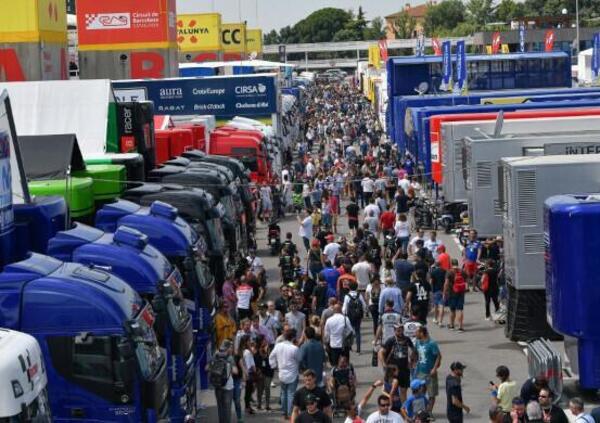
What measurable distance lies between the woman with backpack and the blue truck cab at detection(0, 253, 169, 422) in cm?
949

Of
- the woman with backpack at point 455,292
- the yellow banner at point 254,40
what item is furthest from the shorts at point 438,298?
the yellow banner at point 254,40

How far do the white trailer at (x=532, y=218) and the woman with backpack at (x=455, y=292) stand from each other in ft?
6.10

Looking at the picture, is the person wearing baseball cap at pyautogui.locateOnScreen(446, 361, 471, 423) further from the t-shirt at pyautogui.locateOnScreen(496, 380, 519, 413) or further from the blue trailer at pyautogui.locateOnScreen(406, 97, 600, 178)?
the blue trailer at pyautogui.locateOnScreen(406, 97, 600, 178)

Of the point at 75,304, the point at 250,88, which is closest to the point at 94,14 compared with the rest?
the point at 250,88

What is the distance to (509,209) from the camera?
67.1 feet

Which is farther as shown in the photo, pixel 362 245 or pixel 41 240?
pixel 362 245

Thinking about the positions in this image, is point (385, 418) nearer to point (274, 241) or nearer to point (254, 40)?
point (274, 241)

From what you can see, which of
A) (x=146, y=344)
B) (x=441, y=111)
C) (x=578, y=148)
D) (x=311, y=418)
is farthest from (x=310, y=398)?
(x=441, y=111)

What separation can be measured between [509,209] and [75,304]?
8.63 metres

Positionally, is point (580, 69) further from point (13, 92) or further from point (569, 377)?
point (569, 377)

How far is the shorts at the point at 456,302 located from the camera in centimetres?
2250

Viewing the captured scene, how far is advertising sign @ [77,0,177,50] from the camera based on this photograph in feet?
167

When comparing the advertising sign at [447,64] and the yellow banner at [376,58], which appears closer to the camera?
the advertising sign at [447,64]

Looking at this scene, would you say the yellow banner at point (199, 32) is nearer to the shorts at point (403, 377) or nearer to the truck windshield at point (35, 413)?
the shorts at point (403, 377)
